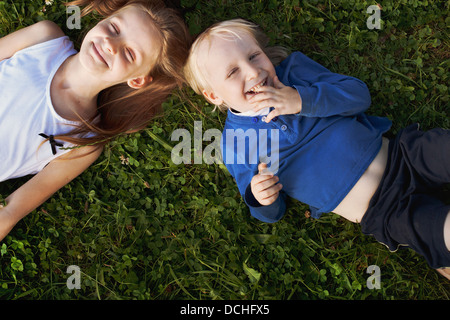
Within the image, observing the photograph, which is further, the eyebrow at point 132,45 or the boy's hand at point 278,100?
the eyebrow at point 132,45

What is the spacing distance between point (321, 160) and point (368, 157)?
0.98ft

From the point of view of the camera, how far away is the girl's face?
2.57 metres

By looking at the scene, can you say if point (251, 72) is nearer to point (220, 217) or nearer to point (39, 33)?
point (220, 217)

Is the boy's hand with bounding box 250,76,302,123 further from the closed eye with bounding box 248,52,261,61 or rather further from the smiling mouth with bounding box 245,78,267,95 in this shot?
the closed eye with bounding box 248,52,261,61

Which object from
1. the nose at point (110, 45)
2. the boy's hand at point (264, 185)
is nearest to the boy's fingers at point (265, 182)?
the boy's hand at point (264, 185)

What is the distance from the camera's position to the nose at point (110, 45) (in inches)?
99.3

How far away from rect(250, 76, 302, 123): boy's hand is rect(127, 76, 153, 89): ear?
872mm

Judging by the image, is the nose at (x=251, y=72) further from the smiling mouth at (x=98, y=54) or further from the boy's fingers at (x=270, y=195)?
the smiling mouth at (x=98, y=54)

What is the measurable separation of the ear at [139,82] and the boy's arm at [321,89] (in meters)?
0.94

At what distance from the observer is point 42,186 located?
9.43 ft

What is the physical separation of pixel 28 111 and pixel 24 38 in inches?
23.0
